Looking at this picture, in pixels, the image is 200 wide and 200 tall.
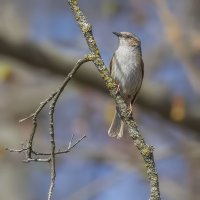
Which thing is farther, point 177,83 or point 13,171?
point 13,171

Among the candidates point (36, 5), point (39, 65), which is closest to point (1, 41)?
point (39, 65)

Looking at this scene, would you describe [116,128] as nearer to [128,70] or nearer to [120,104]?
[128,70]

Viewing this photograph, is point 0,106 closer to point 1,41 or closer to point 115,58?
point 1,41

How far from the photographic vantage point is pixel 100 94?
816cm

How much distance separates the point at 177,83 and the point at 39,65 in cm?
367

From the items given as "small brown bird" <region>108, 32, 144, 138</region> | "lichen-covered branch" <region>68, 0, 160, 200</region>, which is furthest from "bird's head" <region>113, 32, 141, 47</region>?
"lichen-covered branch" <region>68, 0, 160, 200</region>

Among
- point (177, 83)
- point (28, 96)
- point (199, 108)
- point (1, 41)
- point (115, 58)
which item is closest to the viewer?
point (115, 58)

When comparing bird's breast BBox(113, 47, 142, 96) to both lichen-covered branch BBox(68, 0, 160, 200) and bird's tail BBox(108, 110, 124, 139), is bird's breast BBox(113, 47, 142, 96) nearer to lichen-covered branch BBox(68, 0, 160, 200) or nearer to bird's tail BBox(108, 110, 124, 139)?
bird's tail BBox(108, 110, 124, 139)

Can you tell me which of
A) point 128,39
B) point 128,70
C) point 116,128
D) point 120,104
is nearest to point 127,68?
point 128,70

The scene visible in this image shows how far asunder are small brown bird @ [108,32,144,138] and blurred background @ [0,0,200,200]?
172 cm

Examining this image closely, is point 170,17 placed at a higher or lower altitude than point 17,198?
higher

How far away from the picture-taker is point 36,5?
11.8 m

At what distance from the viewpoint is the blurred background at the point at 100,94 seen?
7.44 m

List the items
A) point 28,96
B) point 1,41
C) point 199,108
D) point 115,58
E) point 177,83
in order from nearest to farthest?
point 115,58, point 1,41, point 199,108, point 177,83, point 28,96
